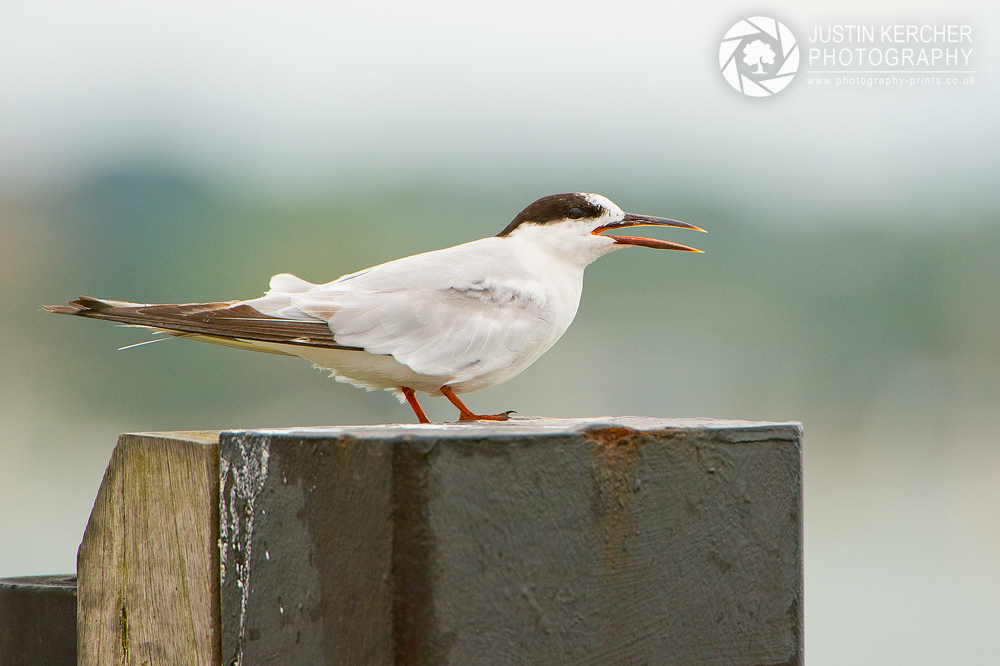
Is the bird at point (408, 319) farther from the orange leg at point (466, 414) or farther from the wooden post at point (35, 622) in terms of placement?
the wooden post at point (35, 622)

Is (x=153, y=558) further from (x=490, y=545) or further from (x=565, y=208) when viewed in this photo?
(x=565, y=208)

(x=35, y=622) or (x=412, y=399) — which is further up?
(x=412, y=399)

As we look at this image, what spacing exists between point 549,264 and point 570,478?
2.27 m

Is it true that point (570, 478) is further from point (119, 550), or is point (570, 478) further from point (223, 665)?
point (119, 550)

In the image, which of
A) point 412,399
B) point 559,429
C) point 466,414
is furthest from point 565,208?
point 559,429

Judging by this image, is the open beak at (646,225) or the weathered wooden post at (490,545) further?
the open beak at (646,225)

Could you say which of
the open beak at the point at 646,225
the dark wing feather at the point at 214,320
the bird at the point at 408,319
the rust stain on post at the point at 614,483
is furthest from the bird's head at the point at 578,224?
the rust stain on post at the point at 614,483

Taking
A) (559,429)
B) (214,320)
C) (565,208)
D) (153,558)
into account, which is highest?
(565,208)

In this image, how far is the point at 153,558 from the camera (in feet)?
9.01

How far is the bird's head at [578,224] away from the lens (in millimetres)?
4594

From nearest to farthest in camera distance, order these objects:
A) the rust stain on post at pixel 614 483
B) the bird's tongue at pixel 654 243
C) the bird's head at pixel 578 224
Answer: the rust stain on post at pixel 614 483
the bird's tongue at pixel 654 243
the bird's head at pixel 578 224

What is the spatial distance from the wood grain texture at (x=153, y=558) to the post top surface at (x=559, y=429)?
304mm

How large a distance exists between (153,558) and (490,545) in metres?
1.03

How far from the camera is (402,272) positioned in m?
4.00
